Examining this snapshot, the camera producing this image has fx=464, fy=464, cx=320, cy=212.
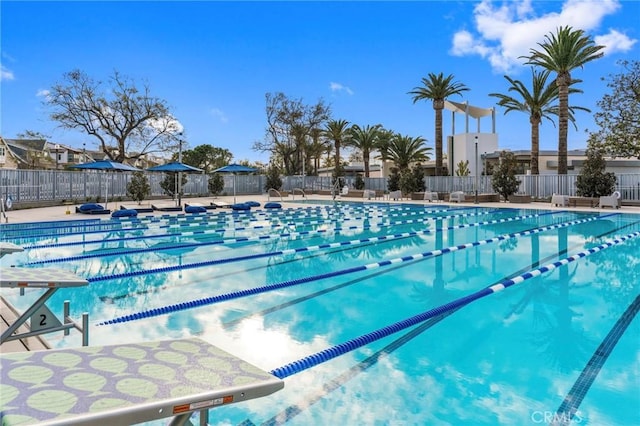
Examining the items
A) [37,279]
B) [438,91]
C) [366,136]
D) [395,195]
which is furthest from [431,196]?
[37,279]

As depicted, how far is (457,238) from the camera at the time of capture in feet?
38.7

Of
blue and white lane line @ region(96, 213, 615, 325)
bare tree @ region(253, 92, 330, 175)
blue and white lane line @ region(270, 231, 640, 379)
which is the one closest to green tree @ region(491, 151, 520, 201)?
blue and white lane line @ region(96, 213, 615, 325)

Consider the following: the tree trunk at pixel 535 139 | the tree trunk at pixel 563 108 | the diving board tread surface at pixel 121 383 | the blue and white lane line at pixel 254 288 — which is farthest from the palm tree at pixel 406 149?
the diving board tread surface at pixel 121 383

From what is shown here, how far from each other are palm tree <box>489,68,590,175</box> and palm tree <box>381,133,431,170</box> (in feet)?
31.5

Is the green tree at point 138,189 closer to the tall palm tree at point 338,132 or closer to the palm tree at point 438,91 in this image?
the palm tree at point 438,91

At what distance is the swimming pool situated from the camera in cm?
331

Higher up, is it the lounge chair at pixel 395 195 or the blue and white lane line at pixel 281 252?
the lounge chair at pixel 395 195

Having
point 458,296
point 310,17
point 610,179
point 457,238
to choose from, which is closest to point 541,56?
point 610,179

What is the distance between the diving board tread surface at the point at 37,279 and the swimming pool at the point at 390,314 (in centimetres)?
84

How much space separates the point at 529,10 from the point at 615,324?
27.1 metres

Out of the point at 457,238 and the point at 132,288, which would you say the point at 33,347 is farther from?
the point at 457,238

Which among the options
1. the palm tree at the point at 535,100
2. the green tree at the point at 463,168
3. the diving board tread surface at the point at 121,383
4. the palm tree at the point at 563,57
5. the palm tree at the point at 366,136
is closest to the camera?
the diving board tread surface at the point at 121,383

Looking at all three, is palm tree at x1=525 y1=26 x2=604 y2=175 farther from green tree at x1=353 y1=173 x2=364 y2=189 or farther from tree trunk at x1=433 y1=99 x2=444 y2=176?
green tree at x1=353 y1=173 x2=364 y2=189

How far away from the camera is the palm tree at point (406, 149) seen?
3806 cm
